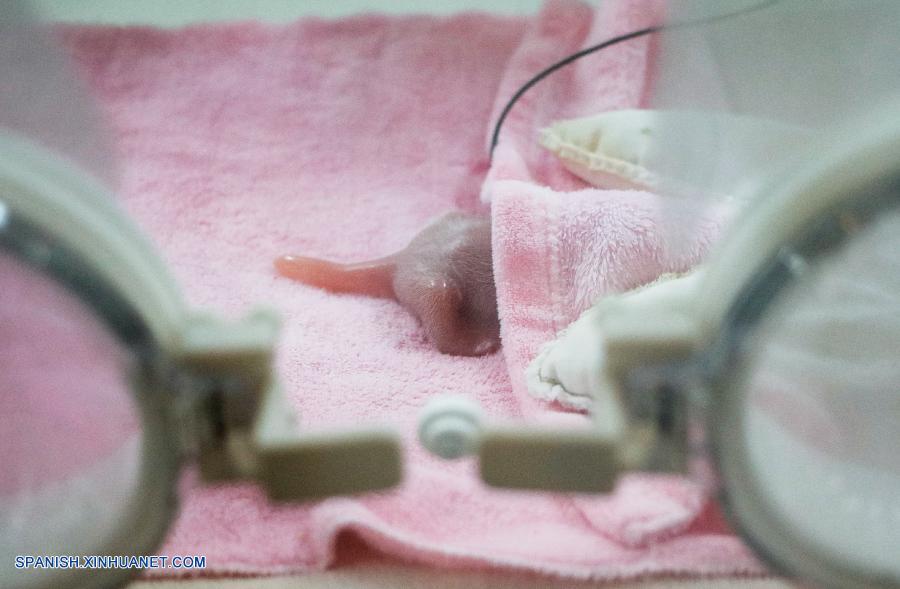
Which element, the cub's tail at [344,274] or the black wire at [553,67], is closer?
the cub's tail at [344,274]

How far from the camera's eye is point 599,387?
1.31 feet

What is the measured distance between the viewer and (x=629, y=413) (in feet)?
1.24

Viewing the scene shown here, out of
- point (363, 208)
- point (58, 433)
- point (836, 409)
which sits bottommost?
point (363, 208)

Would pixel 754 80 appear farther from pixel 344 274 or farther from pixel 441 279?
pixel 344 274

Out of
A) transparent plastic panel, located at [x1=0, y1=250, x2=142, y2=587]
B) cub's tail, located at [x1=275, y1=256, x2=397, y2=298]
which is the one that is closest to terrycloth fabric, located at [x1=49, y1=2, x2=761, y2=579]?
cub's tail, located at [x1=275, y1=256, x2=397, y2=298]

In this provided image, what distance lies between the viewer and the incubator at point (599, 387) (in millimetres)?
329

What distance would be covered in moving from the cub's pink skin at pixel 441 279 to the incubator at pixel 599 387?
0.32 meters

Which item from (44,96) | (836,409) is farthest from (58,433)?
(836,409)

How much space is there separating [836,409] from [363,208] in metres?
0.64

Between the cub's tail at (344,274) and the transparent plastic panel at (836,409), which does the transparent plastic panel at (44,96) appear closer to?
the cub's tail at (344,274)

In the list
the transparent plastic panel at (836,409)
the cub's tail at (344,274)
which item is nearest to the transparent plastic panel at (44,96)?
the cub's tail at (344,274)

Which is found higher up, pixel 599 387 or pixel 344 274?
pixel 599 387

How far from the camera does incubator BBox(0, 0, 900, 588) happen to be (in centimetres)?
33

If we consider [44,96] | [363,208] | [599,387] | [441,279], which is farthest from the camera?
[363,208]
